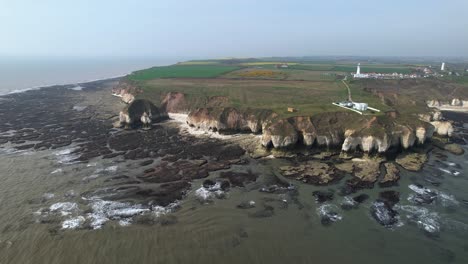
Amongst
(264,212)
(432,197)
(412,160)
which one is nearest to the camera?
(264,212)

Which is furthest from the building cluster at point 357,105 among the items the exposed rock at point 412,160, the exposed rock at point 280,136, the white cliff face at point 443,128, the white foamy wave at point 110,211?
the white foamy wave at point 110,211

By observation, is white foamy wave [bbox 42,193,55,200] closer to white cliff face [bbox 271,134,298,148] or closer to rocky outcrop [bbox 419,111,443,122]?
white cliff face [bbox 271,134,298,148]

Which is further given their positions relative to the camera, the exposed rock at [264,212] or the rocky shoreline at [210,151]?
the rocky shoreline at [210,151]

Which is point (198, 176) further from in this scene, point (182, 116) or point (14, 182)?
point (182, 116)

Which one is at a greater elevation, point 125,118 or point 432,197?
point 125,118

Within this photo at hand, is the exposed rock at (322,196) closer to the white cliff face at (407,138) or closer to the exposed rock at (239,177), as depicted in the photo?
the exposed rock at (239,177)

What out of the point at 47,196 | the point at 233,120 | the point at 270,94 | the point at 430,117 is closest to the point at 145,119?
the point at 233,120

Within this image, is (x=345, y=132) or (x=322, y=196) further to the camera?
(x=345, y=132)

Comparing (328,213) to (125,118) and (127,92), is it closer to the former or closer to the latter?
(125,118)
